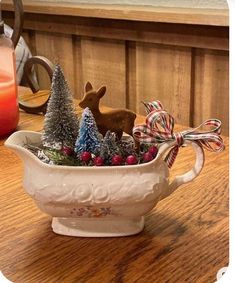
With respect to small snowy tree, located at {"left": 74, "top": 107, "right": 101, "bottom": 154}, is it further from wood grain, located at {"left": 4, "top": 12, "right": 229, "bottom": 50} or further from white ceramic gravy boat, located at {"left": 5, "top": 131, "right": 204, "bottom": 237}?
wood grain, located at {"left": 4, "top": 12, "right": 229, "bottom": 50}

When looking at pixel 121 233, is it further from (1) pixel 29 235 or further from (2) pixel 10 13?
(2) pixel 10 13

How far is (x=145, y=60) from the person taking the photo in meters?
1.86

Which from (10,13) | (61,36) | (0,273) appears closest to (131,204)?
(0,273)

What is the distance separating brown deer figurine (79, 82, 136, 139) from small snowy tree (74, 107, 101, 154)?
25 mm

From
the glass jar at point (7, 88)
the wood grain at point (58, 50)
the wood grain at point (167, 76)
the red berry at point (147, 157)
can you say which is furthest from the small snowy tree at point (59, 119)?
the wood grain at point (58, 50)

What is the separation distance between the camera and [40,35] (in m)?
2.27

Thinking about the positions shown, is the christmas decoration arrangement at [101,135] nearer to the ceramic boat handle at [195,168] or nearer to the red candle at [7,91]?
the ceramic boat handle at [195,168]

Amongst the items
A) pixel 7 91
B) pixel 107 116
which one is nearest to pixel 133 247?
pixel 107 116

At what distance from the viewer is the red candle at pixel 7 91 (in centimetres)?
125

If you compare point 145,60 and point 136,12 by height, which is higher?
point 136,12

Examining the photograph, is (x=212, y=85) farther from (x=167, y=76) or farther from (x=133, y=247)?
(x=133, y=247)

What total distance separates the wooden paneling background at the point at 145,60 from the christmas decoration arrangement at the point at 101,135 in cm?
89

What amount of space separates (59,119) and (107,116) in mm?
68

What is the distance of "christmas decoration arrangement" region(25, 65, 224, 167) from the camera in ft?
2.41
